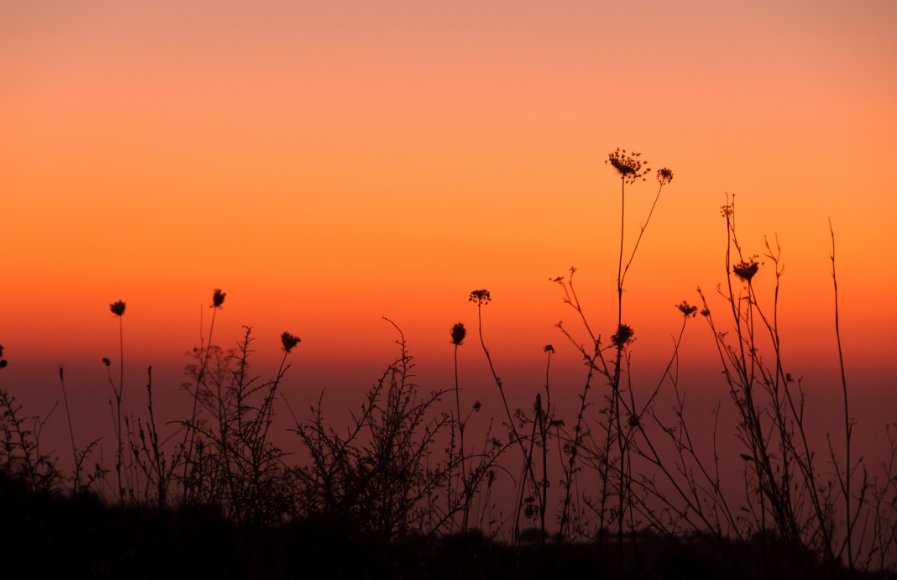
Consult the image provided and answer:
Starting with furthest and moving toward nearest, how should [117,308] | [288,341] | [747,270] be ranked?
[117,308], [288,341], [747,270]

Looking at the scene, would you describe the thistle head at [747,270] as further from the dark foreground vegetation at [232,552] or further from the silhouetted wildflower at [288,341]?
the silhouetted wildflower at [288,341]

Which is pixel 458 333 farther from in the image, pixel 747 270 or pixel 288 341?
pixel 747 270

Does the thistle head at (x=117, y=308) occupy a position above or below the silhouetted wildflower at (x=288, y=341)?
above

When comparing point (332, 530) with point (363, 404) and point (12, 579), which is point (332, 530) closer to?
point (363, 404)

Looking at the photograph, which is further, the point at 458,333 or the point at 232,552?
the point at 458,333

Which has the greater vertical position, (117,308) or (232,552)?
(117,308)

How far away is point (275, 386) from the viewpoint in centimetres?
345

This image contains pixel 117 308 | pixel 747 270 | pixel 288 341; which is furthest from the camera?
pixel 117 308

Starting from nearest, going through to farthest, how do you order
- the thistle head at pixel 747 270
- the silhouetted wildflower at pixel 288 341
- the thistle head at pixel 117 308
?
the thistle head at pixel 747 270, the silhouetted wildflower at pixel 288 341, the thistle head at pixel 117 308

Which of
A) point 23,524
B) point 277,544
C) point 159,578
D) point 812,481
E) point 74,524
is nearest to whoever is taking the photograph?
point 812,481

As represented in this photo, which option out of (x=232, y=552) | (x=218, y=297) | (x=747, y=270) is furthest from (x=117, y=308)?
(x=747, y=270)

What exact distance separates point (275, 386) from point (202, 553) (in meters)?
1.09

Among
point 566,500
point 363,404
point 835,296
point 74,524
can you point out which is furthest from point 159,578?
point 835,296

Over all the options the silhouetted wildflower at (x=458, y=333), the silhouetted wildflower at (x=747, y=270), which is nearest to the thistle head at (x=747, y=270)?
the silhouetted wildflower at (x=747, y=270)
